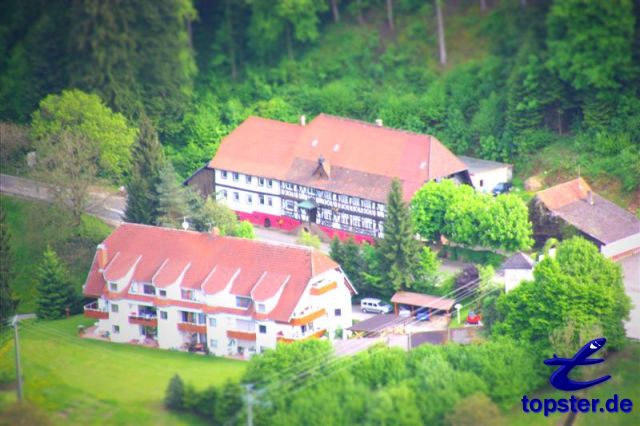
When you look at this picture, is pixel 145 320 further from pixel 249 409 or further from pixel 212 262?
pixel 249 409

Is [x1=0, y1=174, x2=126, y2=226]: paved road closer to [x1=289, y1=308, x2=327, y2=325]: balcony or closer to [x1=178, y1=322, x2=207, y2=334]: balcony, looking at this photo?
[x1=178, y1=322, x2=207, y2=334]: balcony

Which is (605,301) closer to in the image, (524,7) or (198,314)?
(198,314)

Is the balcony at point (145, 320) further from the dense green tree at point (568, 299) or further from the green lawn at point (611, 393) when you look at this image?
the green lawn at point (611, 393)

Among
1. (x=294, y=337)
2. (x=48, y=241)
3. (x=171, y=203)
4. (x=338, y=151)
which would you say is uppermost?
(x=338, y=151)

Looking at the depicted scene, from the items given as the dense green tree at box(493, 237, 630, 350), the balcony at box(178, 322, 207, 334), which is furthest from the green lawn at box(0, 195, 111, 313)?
the dense green tree at box(493, 237, 630, 350)

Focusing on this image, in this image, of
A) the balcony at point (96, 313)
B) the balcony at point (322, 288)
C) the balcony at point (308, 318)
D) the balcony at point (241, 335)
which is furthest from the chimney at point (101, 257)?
the balcony at point (322, 288)

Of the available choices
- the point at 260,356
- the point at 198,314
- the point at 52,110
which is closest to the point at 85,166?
the point at 52,110

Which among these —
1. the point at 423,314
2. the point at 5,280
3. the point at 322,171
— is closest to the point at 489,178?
the point at 322,171
